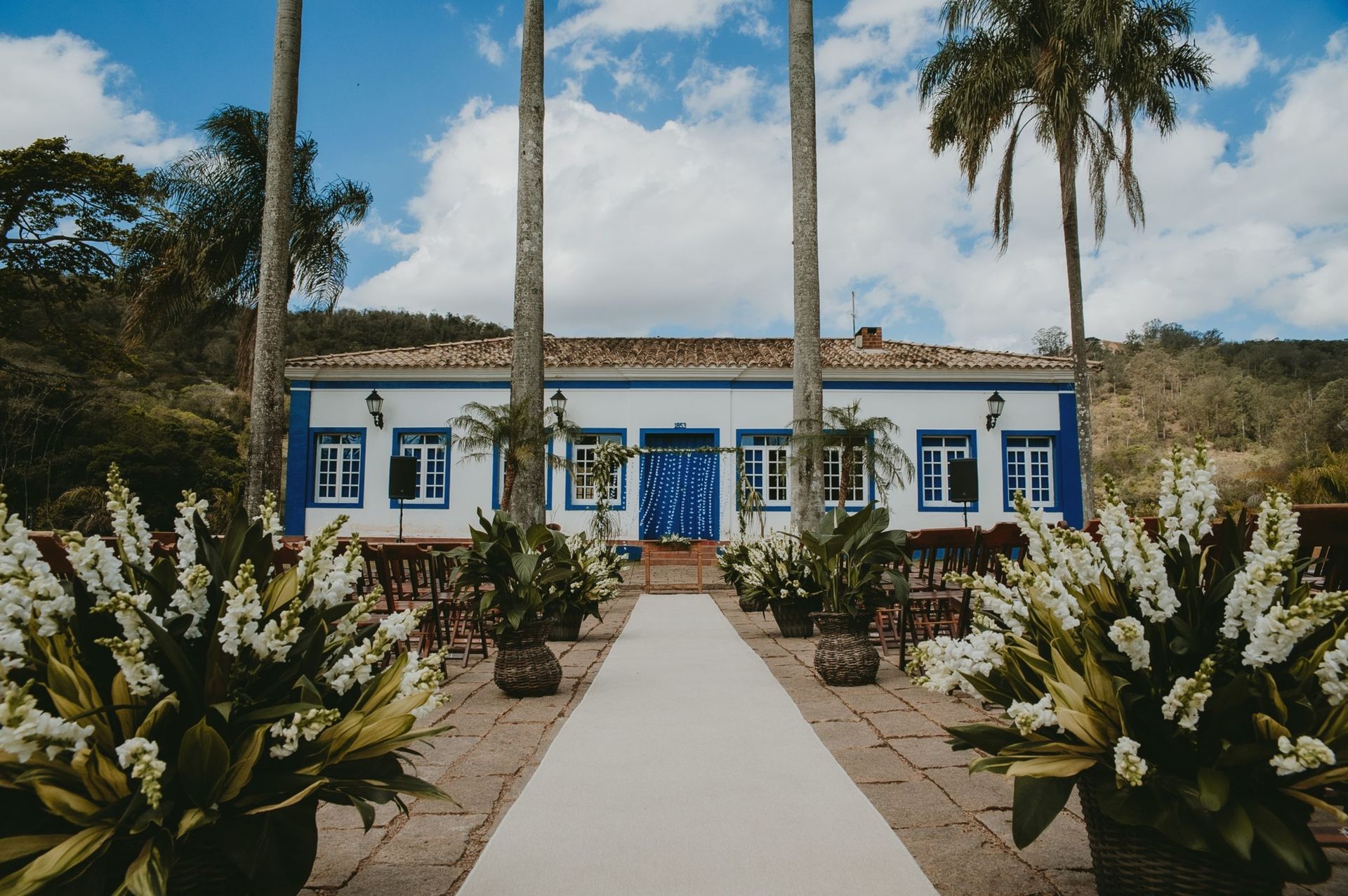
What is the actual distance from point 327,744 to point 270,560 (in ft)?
1.46

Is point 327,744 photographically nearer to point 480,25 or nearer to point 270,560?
point 270,560

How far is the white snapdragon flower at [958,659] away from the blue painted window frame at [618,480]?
14118 mm

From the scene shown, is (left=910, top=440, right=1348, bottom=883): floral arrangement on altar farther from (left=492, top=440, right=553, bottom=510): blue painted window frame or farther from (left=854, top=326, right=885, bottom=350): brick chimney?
(left=854, top=326, right=885, bottom=350): brick chimney

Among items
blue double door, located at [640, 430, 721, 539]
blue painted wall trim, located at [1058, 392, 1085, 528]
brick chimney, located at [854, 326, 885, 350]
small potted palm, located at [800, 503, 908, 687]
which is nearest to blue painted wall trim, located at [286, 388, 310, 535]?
blue double door, located at [640, 430, 721, 539]

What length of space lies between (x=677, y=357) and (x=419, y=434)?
5546 mm

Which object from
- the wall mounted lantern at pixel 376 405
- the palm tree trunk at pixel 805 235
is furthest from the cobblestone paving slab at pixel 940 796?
the wall mounted lantern at pixel 376 405

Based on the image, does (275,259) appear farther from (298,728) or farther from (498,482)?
(498,482)

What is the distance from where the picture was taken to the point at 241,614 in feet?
4.79

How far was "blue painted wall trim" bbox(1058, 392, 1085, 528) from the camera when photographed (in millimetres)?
16016

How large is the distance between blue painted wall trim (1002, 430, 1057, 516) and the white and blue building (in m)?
0.03

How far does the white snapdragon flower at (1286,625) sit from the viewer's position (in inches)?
53.6

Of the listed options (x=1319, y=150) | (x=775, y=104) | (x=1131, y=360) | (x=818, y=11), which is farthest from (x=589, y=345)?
(x=1131, y=360)

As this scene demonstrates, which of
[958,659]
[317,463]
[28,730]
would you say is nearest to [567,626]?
[958,659]

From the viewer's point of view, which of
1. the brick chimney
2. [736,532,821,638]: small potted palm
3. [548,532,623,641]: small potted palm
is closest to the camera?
[548,532,623,641]: small potted palm
